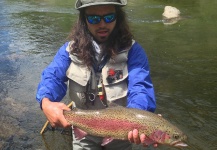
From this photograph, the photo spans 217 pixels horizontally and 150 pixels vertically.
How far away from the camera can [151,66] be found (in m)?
10.1

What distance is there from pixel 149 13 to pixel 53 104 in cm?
1811

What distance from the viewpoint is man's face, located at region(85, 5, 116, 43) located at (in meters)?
3.04

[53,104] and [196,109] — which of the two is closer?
[53,104]

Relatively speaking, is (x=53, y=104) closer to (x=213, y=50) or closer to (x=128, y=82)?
(x=128, y=82)

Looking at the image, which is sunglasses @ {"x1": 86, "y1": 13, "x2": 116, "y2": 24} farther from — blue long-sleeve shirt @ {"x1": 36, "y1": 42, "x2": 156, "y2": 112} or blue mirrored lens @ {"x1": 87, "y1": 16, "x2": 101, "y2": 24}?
blue long-sleeve shirt @ {"x1": 36, "y1": 42, "x2": 156, "y2": 112}

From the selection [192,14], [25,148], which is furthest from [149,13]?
[25,148]

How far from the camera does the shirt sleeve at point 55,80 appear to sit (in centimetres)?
297

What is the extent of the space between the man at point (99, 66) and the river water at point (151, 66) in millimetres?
2678

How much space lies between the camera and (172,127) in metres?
2.68

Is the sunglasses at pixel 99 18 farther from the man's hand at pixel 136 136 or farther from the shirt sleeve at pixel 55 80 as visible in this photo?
the man's hand at pixel 136 136

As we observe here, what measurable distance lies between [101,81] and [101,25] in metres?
0.54

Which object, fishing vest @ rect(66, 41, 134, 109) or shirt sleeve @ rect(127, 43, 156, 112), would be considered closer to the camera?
shirt sleeve @ rect(127, 43, 156, 112)

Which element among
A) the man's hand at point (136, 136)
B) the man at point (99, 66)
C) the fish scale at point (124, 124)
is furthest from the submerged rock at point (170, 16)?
the man's hand at point (136, 136)

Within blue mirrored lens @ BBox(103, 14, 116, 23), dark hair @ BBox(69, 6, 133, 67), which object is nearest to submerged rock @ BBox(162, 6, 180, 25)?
dark hair @ BBox(69, 6, 133, 67)
